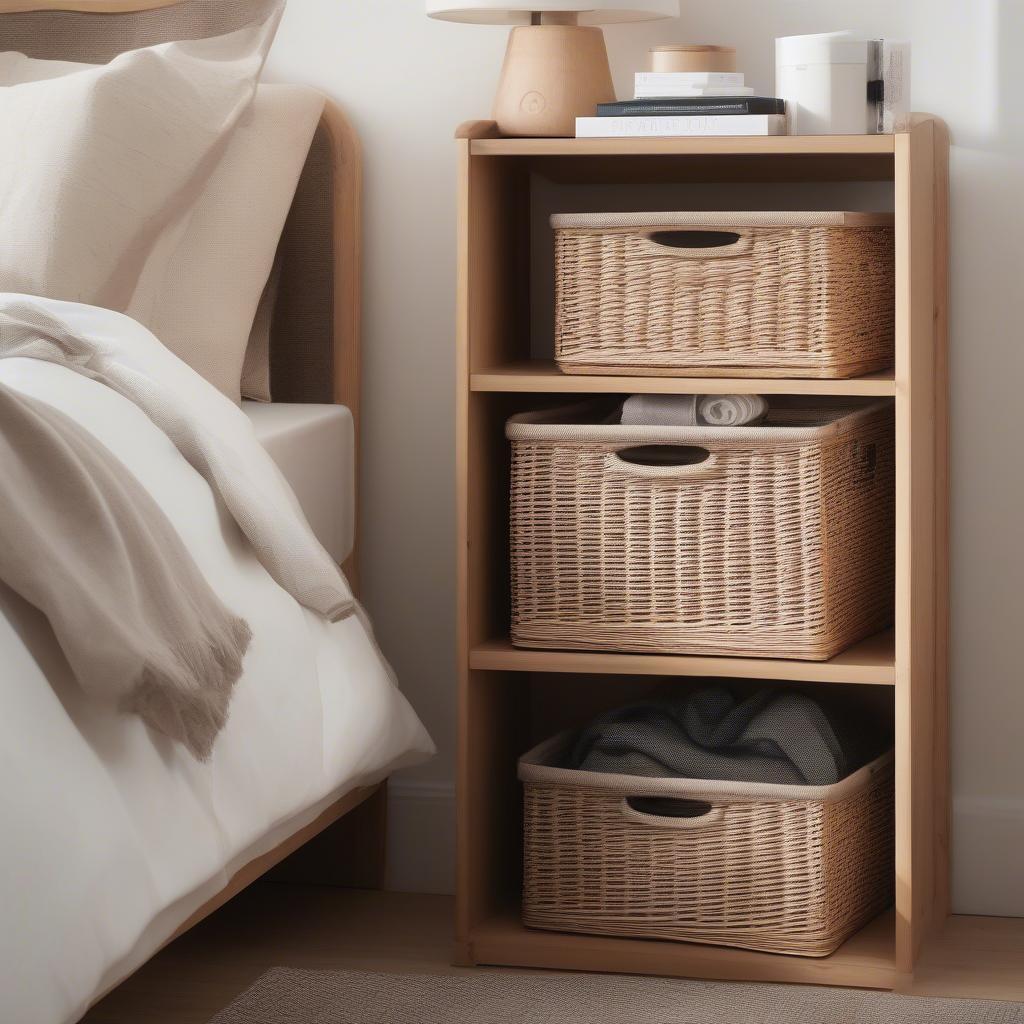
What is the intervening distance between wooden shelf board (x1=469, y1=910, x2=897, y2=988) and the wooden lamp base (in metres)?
0.96

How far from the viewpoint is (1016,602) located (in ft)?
6.52

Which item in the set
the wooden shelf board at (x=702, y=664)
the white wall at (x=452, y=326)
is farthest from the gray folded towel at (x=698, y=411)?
the white wall at (x=452, y=326)

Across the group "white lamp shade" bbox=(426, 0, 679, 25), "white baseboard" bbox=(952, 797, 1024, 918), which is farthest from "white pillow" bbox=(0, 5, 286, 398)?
"white baseboard" bbox=(952, 797, 1024, 918)

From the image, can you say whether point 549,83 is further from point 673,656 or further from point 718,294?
point 673,656

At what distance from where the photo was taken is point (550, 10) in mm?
1804

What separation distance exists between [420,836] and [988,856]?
0.78 metres

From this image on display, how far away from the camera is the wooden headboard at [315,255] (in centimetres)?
211

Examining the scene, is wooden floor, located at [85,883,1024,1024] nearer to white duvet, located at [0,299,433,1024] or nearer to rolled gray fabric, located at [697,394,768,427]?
white duvet, located at [0,299,433,1024]

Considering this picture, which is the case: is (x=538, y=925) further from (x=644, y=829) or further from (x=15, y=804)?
(x=15, y=804)

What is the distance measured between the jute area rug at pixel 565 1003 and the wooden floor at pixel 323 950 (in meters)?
0.07

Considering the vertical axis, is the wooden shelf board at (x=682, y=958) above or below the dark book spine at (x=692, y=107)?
below

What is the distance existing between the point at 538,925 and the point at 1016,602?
75cm

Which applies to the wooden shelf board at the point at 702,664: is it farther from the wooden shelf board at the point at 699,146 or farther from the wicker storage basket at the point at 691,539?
the wooden shelf board at the point at 699,146

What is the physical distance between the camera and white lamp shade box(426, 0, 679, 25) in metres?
1.77
